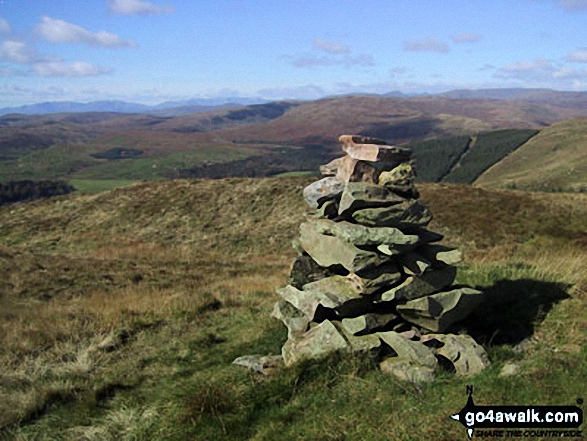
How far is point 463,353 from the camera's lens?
820 cm

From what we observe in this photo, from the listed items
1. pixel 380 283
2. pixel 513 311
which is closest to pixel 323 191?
pixel 380 283

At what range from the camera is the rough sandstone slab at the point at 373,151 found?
9570 millimetres

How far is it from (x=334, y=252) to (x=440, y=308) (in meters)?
2.32

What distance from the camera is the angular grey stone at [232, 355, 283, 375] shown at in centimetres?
852

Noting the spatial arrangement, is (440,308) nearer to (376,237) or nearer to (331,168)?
(376,237)

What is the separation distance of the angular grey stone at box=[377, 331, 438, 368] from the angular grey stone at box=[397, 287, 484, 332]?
57 centimetres

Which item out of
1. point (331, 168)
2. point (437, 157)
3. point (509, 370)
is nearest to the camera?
point (509, 370)

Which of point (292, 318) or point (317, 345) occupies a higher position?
point (317, 345)

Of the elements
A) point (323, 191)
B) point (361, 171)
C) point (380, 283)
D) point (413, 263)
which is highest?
point (361, 171)

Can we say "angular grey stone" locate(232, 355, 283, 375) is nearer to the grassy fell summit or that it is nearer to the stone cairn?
the stone cairn

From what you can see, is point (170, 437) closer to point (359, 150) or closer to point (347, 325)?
point (347, 325)

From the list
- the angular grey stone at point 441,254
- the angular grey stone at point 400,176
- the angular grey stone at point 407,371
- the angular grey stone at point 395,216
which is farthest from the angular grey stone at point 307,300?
the angular grey stone at point 400,176

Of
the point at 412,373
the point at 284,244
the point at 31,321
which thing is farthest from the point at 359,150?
the point at 284,244

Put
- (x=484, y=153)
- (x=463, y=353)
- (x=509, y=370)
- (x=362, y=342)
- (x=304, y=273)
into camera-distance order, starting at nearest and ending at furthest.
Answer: (x=509, y=370)
(x=463, y=353)
(x=362, y=342)
(x=304, y=273)
(x=484, y=153)
